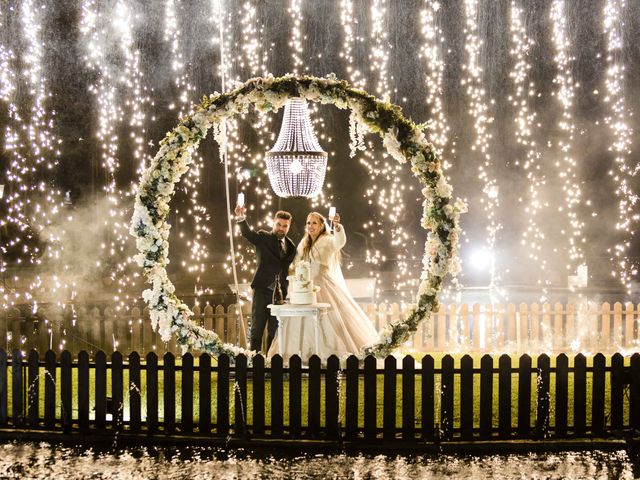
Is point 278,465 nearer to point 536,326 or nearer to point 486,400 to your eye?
point 486,400

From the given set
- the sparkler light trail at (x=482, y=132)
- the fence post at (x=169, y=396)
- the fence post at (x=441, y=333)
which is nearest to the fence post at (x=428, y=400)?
the fence post at (x=169, y=396)

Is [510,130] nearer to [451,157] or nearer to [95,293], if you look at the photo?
[451,157]

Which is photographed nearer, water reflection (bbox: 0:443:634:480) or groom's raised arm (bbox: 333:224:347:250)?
water reflection (bbox: 0:443:634:480)

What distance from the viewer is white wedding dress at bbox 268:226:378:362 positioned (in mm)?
10789

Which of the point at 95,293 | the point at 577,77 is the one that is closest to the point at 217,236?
the point at 95,293

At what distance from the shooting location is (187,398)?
7.78 meters

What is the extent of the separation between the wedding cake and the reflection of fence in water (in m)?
3.21

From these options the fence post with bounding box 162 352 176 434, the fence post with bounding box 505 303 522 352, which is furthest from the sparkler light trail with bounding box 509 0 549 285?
the fence post with bounding box 162 352 176 434

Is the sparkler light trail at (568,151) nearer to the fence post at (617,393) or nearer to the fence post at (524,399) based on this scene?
the fence post at (617,393)

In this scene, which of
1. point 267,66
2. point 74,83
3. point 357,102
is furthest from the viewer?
point 74,83

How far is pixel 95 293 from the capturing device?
71.3 ft

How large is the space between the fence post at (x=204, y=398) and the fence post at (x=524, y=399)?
10.2 feet

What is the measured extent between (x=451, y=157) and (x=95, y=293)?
16179 millimetres

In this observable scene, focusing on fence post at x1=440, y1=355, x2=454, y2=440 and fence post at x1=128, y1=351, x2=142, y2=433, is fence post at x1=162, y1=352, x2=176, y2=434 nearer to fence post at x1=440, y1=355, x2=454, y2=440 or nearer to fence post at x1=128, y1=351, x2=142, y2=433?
fence post at x1=128, y1=351, x2=142, y2=433
